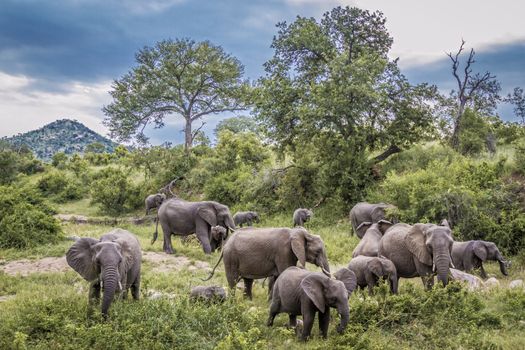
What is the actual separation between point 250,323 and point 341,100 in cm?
1683

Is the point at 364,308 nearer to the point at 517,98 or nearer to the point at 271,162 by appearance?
the point at 271,162

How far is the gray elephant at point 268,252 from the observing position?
10062 mm

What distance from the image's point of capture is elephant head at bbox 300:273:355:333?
804cm

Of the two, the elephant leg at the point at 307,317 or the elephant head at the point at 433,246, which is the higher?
the elephant head at the point at 433,246

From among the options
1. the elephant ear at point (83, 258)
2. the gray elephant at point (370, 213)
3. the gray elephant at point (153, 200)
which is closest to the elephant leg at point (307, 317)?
the elephant ear at point (83, 258)

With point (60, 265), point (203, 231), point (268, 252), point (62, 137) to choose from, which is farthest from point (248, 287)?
point (62, 137)

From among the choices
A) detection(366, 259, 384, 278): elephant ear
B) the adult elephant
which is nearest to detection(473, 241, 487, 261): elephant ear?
detection(366, 259, 384, 278): elephant ear

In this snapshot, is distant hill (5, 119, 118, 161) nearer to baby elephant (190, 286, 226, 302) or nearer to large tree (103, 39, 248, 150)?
large tree (103, 39, 248, 150)

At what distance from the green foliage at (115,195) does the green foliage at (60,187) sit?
371 cm

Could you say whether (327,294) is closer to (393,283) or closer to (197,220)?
(393,283)

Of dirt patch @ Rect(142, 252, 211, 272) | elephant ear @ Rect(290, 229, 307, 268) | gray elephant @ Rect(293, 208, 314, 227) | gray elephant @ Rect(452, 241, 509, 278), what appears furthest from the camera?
gray elephant @ Rect(293, 208, 314, 227)

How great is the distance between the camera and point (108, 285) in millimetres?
8117

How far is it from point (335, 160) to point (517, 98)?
89.1 ft

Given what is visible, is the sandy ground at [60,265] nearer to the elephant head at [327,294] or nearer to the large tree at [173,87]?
the elephant head at [327,294]
